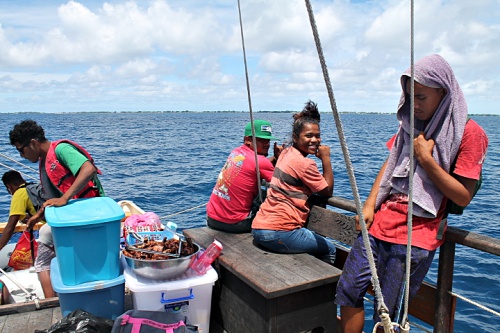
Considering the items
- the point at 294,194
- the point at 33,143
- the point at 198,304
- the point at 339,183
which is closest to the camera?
the point at 198,304

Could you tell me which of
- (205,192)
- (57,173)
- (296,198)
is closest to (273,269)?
(296,198)

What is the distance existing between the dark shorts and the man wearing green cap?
1537 mm

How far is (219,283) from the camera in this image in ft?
12.1

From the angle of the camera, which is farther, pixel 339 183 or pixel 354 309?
pixel 339 183

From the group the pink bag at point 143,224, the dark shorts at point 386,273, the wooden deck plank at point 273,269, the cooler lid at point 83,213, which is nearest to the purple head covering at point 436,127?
the dark shorts at point 386,273

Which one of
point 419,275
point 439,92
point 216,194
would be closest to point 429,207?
point 419,275

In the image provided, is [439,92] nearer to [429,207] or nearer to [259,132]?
[429,207]

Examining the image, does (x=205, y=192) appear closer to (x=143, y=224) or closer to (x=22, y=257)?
(x=22, y=257)

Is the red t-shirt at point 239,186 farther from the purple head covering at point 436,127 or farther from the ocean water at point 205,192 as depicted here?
the purple head covering at point 436,127

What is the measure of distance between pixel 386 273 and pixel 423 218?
39 centimetres

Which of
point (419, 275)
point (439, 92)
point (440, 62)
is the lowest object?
point (419, 275)

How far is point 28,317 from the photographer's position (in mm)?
3732

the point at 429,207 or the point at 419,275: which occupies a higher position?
the point at 429,207

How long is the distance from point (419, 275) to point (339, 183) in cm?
1534
